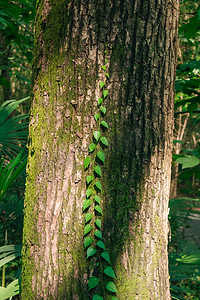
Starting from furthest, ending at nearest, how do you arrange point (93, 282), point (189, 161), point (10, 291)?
point (189, 161)
point (10, 291)
point (93, 282)

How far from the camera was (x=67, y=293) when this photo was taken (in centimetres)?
119

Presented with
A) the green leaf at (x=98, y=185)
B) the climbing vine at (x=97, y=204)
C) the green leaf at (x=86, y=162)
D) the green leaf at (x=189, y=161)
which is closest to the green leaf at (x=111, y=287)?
the climbing vine at (x=97, y=204)

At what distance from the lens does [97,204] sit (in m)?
1.22

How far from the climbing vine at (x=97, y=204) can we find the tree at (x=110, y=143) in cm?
2

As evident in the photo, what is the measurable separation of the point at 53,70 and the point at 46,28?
22 centimetres

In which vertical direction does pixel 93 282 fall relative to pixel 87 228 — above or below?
below

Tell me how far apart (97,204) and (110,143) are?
0.29 m

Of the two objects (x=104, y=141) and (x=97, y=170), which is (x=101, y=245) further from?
(x=104, y=141)

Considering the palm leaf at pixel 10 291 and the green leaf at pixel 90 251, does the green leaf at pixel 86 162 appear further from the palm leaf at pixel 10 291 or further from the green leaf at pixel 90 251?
the palm leaf at pixel 10 291

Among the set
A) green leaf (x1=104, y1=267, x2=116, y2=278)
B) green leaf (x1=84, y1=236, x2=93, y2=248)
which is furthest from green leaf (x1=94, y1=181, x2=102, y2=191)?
green leaf (x1=104, y1=267, x2=116, y2=278)

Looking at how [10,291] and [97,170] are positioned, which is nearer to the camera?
[97,170]

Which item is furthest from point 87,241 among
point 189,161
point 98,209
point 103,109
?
point 189,161

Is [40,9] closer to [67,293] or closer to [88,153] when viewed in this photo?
[88,153]

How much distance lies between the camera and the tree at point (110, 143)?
1206mm
